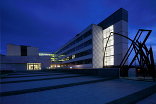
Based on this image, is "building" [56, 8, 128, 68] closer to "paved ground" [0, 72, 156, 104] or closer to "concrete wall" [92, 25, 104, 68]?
"concrete wall" [92, 25, 104, 68]

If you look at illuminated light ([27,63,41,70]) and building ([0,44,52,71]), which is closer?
building ([0,44,52,71])

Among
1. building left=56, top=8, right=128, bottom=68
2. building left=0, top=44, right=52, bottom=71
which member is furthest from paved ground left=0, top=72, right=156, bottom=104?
building left=0, top=44, right=52, bottom=71

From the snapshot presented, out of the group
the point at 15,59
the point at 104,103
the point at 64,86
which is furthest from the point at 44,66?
the point at 104,103

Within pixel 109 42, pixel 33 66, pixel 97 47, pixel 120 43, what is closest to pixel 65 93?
pixel 120 43

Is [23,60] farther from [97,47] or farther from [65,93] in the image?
[65,93]

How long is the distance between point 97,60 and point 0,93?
34727 millimetres

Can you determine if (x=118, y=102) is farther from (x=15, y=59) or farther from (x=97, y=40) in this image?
(x=15, y=59)

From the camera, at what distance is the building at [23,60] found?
157 feet

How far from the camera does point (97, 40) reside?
129ft

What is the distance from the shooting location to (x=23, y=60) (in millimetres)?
49844

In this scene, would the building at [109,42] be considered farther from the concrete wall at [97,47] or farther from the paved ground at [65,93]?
the paved ground at [65,93]

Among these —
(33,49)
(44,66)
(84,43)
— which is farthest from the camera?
(33,49)

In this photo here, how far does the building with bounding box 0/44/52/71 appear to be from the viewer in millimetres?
47991

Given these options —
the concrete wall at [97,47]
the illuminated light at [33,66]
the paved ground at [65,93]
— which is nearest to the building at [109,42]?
the concrete wall at [97,47]
